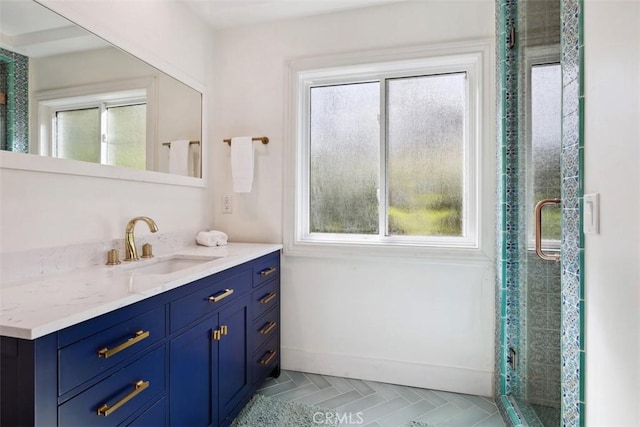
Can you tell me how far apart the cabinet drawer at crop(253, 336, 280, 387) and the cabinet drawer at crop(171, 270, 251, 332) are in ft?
1.52

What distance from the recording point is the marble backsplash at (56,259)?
123cm

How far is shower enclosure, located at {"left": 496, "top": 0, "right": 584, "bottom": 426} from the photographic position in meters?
1.65

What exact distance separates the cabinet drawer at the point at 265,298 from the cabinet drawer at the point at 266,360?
0.75 ft

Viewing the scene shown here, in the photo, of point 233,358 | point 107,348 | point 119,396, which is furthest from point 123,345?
point 233,358

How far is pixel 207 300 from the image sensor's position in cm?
148

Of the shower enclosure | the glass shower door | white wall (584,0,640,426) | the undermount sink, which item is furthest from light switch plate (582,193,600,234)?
the undermount sink

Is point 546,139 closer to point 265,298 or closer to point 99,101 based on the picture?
point 265,298

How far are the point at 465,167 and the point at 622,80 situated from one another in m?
1.30

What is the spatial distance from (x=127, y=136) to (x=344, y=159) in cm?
133

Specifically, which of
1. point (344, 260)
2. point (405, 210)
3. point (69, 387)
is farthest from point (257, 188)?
point (69, 387)

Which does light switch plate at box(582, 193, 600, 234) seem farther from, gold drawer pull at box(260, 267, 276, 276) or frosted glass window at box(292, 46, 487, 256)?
gold drawer pull at box(260, 267, 276, 276)

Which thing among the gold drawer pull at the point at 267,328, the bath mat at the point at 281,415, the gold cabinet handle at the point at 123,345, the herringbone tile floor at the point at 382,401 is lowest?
the herringbone tile floor at the point at 382,401

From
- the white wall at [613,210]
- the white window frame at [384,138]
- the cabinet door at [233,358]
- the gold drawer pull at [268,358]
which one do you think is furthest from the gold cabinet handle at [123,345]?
the white wall at [613,210]

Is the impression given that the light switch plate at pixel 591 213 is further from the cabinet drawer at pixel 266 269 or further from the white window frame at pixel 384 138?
the cabinet drawer at pixel 266 269
